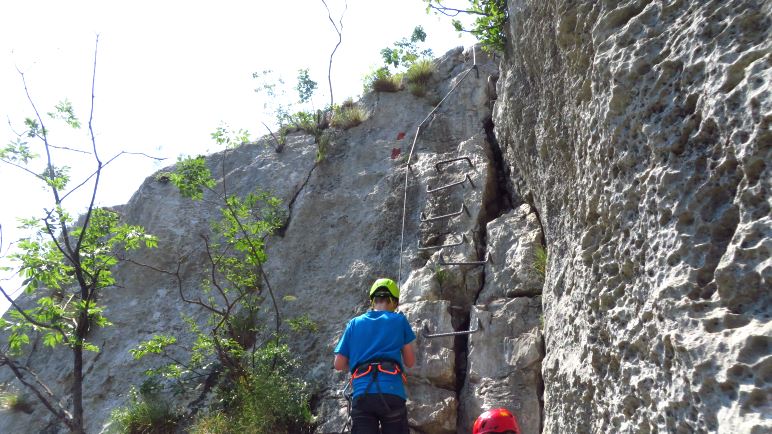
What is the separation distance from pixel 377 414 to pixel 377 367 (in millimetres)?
329

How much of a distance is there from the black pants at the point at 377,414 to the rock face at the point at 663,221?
1.08m

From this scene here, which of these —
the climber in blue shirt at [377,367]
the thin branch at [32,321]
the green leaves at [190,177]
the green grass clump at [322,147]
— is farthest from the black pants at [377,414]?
the green grass clump at [322,147]

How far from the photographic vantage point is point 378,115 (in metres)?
9.56

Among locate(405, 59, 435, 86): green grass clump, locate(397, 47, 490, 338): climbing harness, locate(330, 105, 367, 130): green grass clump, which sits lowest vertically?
locate(397, 47, 490, 338): climbing harness

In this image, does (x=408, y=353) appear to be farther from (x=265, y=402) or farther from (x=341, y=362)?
(x=265, y=402)

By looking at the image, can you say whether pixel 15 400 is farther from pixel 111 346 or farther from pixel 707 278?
pixel 707 278

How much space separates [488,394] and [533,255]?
4.43ft

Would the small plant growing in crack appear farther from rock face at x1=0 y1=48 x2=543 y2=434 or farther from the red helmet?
the red helmet

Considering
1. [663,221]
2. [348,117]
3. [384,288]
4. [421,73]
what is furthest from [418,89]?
[663,221]

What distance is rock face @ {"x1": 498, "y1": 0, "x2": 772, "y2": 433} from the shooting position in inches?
91.9

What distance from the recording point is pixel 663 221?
9.22 feet

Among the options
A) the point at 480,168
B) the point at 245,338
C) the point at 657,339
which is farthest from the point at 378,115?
the point at 657,339

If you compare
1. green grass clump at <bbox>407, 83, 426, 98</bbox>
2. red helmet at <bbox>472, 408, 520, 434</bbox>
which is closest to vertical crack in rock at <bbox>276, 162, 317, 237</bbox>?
green grass clump at <bbox>407, 83, 426, 98</bbox>

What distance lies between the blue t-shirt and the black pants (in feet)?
0.16
